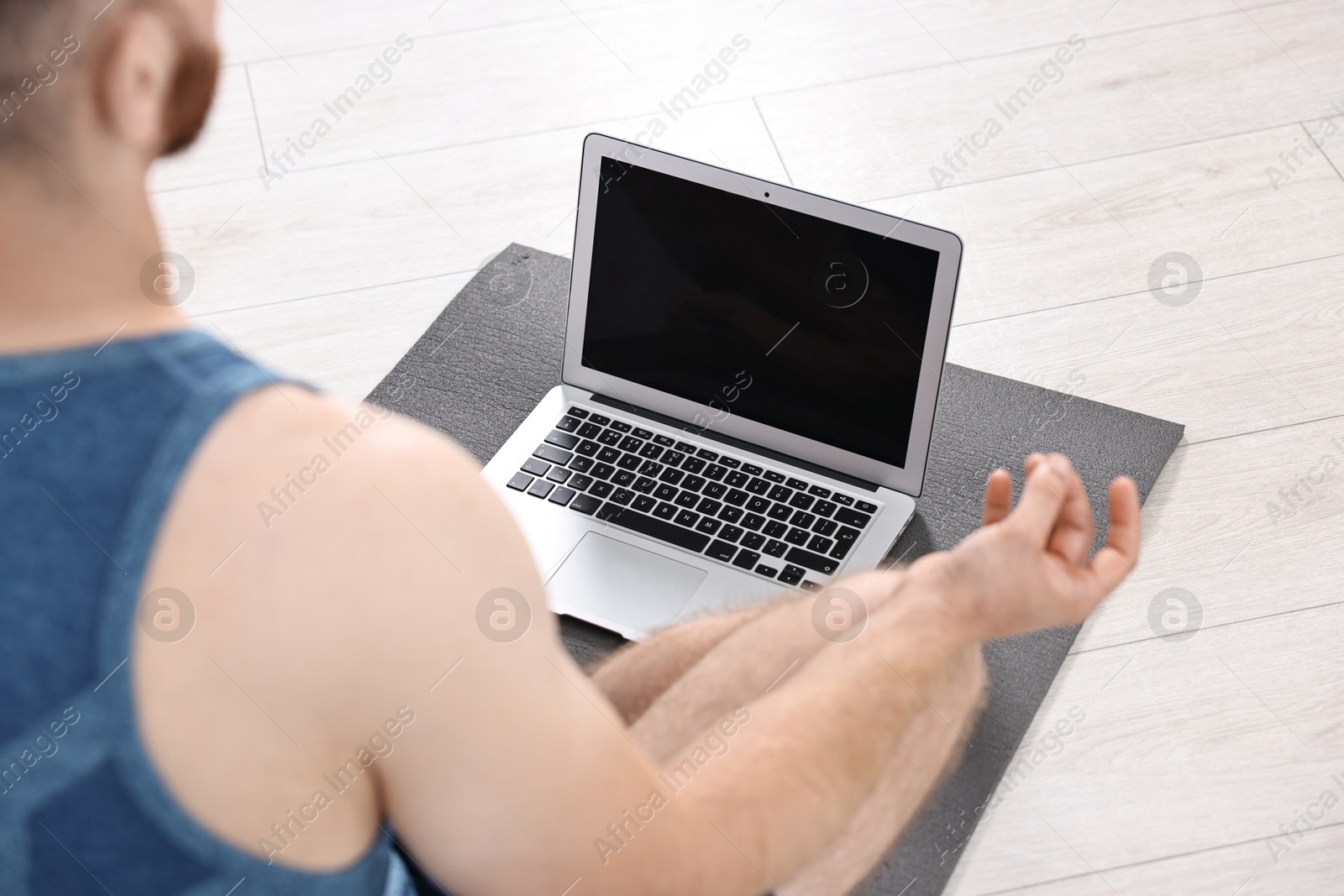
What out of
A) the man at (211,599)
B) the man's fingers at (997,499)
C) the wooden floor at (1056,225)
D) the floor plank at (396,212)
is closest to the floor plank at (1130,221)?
the wooden floor at (1056,225)

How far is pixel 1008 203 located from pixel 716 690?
1152mm

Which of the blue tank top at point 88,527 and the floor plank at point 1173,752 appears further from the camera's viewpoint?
the floor plank at point 1173,752

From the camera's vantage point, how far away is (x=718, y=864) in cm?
68

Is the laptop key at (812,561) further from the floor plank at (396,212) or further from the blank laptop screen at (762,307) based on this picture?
the floor plank at (396,212)

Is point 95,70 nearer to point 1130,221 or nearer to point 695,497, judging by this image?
point 695,497

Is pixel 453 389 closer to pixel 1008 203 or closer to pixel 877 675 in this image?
pixel 877 675

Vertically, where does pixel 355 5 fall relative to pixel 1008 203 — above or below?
below

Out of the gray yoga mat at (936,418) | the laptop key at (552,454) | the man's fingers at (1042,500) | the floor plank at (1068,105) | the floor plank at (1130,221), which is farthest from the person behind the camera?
the floor plank at (1068,105)

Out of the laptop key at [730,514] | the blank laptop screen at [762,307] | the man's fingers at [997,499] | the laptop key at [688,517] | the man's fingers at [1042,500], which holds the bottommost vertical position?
the laptop key at [688,517]

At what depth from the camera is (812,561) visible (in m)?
1.09

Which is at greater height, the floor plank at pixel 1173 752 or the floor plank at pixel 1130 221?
the floor plank at pixel 1130 221

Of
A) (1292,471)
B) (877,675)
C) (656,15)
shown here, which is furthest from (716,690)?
(656,15)

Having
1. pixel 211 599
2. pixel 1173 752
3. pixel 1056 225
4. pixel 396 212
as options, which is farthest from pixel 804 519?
pixel 396 212

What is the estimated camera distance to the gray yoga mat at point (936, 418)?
1071 millimetres
